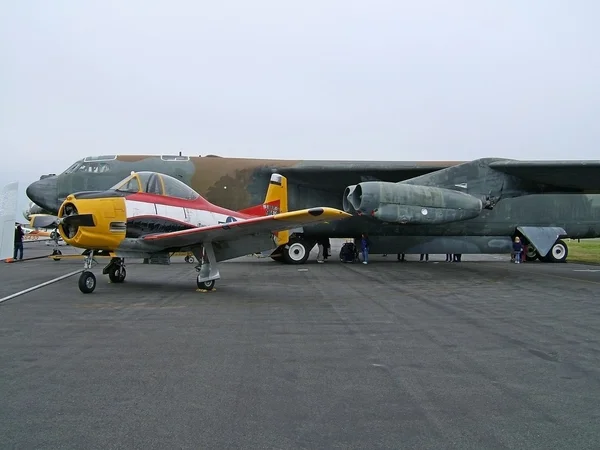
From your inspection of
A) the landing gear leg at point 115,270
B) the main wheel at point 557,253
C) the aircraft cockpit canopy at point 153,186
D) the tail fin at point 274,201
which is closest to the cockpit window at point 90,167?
the tail fin at point 274,201

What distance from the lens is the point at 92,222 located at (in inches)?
395

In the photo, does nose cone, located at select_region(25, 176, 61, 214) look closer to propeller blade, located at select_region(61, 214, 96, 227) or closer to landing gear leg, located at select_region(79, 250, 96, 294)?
landing gear leg, located at select_region(79, 250, 96, 294)

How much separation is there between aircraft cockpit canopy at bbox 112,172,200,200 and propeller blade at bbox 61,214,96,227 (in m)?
1.12

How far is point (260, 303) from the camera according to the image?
9.27 metres

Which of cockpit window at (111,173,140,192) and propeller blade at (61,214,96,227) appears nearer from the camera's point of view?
propeller blade at (61,214,96,227)

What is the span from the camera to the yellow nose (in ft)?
32.9

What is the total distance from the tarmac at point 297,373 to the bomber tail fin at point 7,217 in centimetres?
1205

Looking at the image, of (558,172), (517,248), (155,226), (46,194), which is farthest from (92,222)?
(517,248)

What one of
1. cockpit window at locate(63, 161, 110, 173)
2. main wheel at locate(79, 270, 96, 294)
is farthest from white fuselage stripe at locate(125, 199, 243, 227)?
cockpit window at locate(63, 161, 110, 173)

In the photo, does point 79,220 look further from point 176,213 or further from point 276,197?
point 276,197

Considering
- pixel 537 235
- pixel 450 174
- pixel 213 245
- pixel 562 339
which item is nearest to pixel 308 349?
pixel 562 339

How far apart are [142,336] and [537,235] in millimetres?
19168

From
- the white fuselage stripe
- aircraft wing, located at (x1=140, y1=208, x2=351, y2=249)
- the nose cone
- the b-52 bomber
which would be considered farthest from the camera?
the nose cone

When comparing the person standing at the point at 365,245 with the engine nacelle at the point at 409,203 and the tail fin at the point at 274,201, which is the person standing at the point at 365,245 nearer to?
the engine nacelle at the point at 409,203
